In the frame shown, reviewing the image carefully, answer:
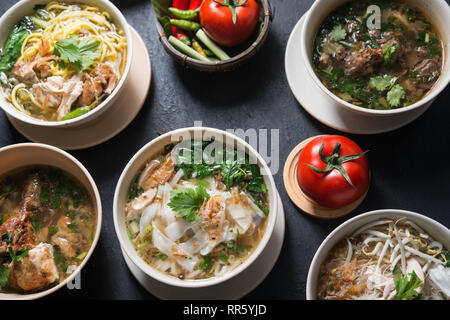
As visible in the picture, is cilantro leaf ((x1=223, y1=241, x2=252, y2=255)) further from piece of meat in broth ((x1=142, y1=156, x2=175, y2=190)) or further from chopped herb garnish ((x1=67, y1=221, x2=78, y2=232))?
chopped herb garnish ((x1=67, y1=221, x2=78, y2=232))

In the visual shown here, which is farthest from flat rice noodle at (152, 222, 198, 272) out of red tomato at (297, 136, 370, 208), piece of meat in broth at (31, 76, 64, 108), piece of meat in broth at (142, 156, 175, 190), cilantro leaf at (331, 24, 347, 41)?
cilantro leaf at (331, 24, 347, 41)

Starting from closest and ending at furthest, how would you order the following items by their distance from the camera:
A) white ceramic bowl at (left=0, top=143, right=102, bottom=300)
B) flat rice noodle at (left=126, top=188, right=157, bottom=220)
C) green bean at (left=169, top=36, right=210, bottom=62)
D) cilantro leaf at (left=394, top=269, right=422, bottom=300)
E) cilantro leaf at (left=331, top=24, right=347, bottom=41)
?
1. cilantro leaf at (left=394, top=269, right=422, bottom=300)
2. white ceramic bowl at (left=0, top=143, right=102, bottom=300)
3. flat rice noodle at (left=126, top=188, right=157, bottom=220)
4. cilantro leaf at (left=331, top=24, right=347, bottom=41)
5. green bean at (left=169, top=36, right=210, bottom=62)

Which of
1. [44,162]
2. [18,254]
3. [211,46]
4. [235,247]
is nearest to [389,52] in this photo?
[211,46]

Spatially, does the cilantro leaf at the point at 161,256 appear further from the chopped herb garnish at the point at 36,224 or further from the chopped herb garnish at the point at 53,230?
the chopped herb garnish at the point at 36,224

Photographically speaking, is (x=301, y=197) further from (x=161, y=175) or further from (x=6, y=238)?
(x=6, y=238)
